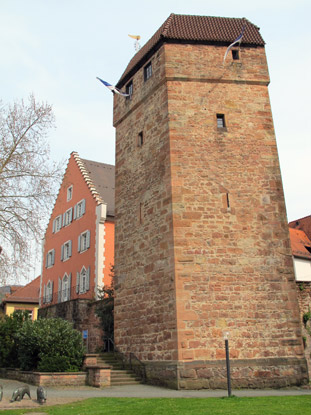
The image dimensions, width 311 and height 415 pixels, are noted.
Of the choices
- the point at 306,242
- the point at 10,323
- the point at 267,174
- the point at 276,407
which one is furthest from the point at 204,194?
the point at 306,242

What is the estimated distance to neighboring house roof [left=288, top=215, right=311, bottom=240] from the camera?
104ft

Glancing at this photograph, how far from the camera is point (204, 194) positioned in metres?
13.5

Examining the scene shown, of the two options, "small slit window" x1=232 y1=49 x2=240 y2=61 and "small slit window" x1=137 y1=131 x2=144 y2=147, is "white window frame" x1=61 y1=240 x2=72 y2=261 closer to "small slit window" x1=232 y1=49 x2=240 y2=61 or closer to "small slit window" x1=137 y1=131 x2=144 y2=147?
"small slit window" x1=137 y1=131 x2=144 y2=147

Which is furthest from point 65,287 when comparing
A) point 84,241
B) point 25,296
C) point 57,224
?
point 25,296

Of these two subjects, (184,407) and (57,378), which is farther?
(57,378)

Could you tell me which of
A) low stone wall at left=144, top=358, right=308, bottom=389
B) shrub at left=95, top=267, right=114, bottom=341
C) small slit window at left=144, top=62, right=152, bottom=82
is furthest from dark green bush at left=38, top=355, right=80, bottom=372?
small slit window at left=144, top=62, right=152, bottom=82

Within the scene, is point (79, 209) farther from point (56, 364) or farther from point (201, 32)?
point (201, 32)

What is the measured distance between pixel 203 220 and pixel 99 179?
14467 millimetres

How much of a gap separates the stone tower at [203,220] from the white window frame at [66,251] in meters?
10.0

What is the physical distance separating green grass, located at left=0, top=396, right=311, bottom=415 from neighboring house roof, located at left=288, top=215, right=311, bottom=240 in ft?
76.4

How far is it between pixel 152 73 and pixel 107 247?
993 centimetres

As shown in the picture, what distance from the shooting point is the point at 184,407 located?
834cm

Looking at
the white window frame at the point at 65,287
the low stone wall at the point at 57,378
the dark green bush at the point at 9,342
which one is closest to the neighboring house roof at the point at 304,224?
the white window frame at the point at 65,287

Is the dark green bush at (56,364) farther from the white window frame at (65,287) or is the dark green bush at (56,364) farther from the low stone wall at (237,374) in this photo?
the white window frame at (65,287)
